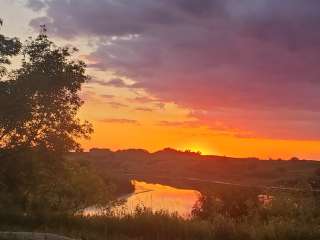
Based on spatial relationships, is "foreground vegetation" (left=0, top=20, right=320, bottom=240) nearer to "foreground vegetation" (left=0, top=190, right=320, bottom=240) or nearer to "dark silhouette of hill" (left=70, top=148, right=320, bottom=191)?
"foreground vegetation" (left=0, top=190, right=320, bottom=240)

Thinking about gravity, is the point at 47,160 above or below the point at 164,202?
above

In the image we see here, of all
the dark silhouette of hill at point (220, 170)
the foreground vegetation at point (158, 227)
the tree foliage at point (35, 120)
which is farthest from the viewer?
the dark silhouette of hill at point (220, 170)

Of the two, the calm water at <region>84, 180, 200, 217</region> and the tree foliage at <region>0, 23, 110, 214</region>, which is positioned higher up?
the tree foliage at <region>0, 23, 110, 214</region>

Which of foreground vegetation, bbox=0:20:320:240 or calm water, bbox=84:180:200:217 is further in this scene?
calm water, bbox=84:180:200:217

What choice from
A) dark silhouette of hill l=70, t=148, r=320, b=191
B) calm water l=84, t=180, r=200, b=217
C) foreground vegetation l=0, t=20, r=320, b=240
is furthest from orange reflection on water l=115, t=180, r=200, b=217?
dark silhouette of hill l=70, t=148, r=320, b=191

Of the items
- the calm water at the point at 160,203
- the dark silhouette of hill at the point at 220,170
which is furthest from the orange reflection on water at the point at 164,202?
the dark silhouette of hill at the point at 220,170

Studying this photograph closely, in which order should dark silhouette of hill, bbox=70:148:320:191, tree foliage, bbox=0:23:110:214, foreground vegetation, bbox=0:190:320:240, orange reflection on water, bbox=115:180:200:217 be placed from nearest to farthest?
foreground vegetation, bbox=0:190:320:240, tree foliage, bbox=0:23:110:214, orange reflection on water, bbox=115:180:200:217, dark silhouette of hill, bbox=70:148:320:191

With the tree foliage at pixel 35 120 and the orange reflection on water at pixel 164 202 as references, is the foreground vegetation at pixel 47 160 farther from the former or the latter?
the orange reflection on water at pixel 164 202

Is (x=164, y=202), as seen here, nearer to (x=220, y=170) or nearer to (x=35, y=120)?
(x=35, y=120)

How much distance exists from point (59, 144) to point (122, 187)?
66.7 metres

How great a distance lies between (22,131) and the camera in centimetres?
2270

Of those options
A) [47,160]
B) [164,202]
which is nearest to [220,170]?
[164,202]

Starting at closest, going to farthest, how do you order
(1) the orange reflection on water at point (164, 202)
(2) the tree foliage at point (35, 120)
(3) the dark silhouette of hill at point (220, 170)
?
(2) the tree foliage at point (35, 120), (1) the orange reflection on water at point (164, 202), (3) the dark silhouette of hill at point (220, 170)

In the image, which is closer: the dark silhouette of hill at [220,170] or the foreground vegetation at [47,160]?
the foreground vegetation at [47,160]
